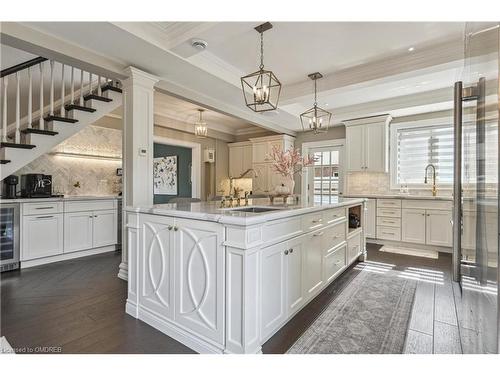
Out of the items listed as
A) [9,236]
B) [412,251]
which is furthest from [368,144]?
[9,236]

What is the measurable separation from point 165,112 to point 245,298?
16.0 feet

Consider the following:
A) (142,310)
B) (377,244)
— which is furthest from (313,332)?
(377,244)

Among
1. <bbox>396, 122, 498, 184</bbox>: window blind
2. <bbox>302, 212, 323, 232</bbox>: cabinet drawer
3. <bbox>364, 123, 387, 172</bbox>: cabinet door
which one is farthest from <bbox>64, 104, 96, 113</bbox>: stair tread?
<bbox>396, 122, 498, 184</bbox>: window blind

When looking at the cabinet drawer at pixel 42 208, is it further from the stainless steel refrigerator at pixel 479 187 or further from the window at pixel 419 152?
the window at pixel 419 152

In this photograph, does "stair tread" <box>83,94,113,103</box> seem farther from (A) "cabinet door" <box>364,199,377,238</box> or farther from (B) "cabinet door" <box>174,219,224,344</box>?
(A) "cabinet door" <box>364,199,377,238</box>

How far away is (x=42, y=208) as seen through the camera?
3.54 m

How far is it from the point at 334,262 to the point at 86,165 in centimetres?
453

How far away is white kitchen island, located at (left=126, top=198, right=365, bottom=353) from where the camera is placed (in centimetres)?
153

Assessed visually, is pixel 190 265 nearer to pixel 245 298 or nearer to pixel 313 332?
pixel 245 298

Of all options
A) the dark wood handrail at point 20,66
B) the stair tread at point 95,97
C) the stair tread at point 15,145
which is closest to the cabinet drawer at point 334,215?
the stair tread at point 95,97

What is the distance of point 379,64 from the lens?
3.38 m

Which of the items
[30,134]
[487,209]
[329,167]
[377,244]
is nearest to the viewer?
[487,209]

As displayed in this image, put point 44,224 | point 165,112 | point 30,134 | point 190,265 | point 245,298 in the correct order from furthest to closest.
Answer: point 165,112 → point 44,224 → point 30,134 → point 190,265 → point 245,298
